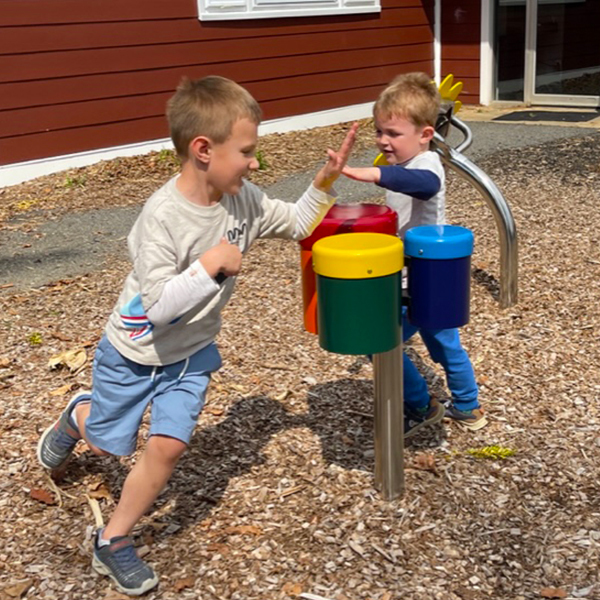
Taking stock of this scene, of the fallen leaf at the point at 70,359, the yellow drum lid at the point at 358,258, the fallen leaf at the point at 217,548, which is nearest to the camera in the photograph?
the yellow drum lid at the point at 358,258

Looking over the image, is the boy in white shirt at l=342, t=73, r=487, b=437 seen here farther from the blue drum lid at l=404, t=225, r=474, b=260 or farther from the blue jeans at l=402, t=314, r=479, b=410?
the blue drum lid at l=404, t=225, r=474, b=260

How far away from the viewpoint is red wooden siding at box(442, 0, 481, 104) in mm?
13156

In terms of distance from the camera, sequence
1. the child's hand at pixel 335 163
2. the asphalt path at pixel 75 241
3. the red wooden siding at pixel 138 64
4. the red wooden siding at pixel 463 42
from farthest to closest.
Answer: the red wooden siding at pixel 463 42 < the red wooden siding at pixel 138 64 < the asphalt path at pixel 75 241 < the child's hand at pixel 335 163

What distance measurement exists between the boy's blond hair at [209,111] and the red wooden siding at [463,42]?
1163cm

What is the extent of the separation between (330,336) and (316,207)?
1.51 ft

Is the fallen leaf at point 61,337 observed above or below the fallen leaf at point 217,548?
below

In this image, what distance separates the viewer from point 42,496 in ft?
10.2

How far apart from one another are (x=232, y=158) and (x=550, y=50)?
11783 mm

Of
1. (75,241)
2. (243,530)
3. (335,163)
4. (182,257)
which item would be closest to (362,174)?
(335,163)

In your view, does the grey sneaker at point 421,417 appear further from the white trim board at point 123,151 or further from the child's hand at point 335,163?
the white trim board at point 123,151

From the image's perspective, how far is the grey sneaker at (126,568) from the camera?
8.32ft

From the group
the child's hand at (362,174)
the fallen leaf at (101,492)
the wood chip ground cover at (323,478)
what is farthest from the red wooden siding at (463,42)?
the fallen leaf at (101,492)

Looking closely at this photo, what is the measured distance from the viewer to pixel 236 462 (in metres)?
3.27

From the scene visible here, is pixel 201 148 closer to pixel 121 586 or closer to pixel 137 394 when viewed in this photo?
pixel 137 394
